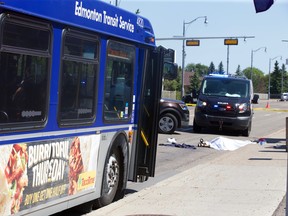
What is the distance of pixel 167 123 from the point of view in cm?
1977

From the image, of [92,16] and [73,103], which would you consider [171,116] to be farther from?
[73,103]

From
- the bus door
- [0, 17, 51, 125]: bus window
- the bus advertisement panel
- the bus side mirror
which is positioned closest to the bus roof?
[0, 17, 51, 125]: bus window

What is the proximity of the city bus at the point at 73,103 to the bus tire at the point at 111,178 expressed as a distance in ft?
0.05

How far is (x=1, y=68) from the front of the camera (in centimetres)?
485

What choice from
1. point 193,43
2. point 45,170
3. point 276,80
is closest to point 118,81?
point 45,170

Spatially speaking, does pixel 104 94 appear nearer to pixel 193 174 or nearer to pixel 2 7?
pixel 2 7

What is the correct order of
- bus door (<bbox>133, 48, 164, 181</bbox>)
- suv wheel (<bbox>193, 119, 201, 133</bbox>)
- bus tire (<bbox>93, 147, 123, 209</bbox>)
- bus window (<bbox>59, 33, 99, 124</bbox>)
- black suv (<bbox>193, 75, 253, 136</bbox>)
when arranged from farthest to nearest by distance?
suv wheel (<bbox>193, 119, 201, 133</bbox>) → black suv (<bbox>193, 75, 253, 136</bbox>) → bus door (<bbox>133, 48, 164, 181</bbox>) → bus tire (<bbox>93, 147, 123, 209</bbox>) → bus window (<bbox>59, 33, 99, 124</bbox>)

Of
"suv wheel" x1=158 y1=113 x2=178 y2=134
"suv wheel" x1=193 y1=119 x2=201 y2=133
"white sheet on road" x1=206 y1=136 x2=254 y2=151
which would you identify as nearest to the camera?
"white sheet on road" x1=206 y1=136 x2=254 y2=151

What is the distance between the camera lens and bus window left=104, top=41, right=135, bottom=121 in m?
7.23

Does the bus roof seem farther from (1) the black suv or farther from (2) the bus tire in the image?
(1) the black suv

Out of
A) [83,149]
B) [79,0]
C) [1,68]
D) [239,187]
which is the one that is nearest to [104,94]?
[83,149]

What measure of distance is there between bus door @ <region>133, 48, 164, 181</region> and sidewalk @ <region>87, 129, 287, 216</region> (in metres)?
0.44

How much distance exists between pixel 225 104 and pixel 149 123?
39.7 ft

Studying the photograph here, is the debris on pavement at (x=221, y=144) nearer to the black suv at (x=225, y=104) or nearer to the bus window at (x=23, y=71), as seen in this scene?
the black suv at (x=225, y=104)
